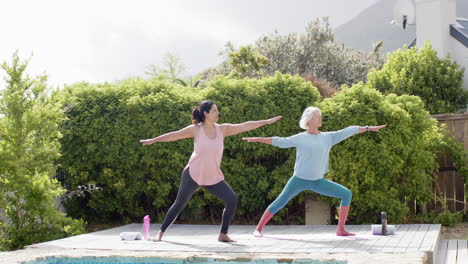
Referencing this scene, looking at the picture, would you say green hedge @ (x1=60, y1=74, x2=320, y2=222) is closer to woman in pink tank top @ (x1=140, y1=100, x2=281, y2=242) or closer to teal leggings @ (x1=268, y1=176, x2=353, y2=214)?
teal leggings @ (x1=268, y1=176, x2=353, y2=214)

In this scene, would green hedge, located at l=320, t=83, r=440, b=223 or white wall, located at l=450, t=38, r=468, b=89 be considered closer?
green hedge, located at l=320, t=83, r=440, b=223

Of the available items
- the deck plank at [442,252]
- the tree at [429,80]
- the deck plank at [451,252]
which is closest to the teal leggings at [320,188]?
the deck plank at [442,252]

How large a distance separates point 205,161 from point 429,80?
489 inches

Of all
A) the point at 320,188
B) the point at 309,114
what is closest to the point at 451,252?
the point at 320,188

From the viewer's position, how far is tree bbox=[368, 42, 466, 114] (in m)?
17.7

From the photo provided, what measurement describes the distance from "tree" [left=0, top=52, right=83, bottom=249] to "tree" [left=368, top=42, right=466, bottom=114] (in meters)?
11.4

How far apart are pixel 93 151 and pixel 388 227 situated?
5573 mm

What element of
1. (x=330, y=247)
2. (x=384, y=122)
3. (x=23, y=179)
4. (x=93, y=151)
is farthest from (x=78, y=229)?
(x=384, y=122)

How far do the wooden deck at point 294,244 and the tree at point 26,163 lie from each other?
28.0 inches

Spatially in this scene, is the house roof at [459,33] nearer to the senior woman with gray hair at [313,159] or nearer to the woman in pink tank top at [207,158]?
the senior woman with gray hair at [313,159]

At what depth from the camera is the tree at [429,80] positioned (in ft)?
58.1

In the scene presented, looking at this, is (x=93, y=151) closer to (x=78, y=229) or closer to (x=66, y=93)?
(x=66, y=93)

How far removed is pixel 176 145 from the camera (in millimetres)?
10695

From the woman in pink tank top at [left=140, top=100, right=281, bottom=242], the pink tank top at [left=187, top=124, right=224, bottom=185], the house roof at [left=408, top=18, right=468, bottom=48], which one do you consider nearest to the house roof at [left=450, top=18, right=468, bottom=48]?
the house roof at [left=408, top=18, right=468, bottom=48]
